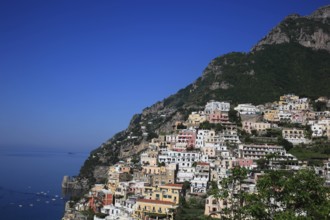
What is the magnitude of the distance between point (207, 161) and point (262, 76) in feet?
239

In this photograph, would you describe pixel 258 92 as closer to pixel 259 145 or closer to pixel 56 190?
pixel 259 145

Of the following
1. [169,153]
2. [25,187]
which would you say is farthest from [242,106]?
[25,187]

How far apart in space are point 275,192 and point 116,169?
55.4 metres

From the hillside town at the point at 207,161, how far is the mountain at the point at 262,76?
73.7 ft

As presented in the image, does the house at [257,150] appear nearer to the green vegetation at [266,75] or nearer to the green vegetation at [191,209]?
the green vegetation at [191,209]

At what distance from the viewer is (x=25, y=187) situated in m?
134

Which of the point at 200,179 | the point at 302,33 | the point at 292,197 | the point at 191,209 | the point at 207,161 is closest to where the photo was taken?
the point at 292,197

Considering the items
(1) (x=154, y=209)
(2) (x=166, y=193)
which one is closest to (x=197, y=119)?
(2) (x=166, y=193)

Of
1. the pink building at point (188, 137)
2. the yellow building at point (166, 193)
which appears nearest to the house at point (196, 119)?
the pink building at point (188, 137)

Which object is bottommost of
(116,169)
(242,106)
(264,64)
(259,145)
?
(116,169)

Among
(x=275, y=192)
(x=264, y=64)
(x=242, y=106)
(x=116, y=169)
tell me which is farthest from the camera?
(x=264, y=64)

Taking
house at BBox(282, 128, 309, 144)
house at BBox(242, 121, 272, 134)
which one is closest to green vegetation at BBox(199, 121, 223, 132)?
house at BBox(242, 121, 272, 134)

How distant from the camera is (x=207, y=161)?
73.8m

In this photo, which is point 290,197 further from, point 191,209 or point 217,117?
point 217,117
